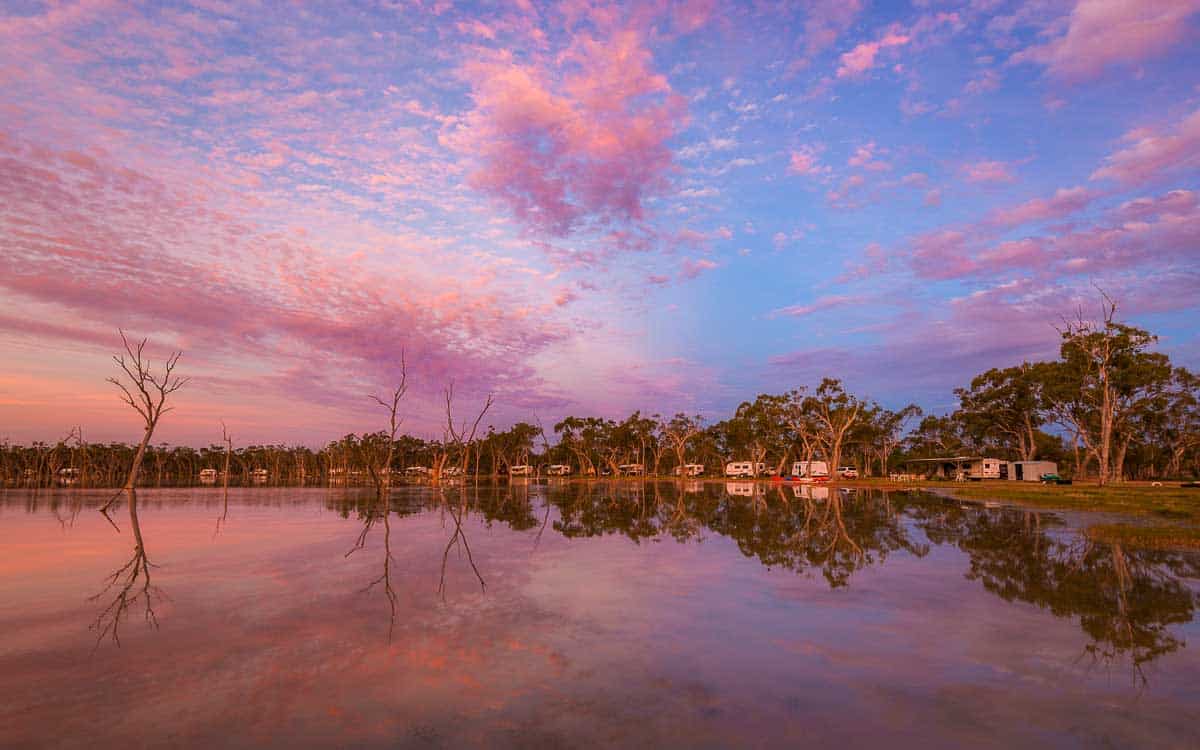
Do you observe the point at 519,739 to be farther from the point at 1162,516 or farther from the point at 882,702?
the point at 1162,516

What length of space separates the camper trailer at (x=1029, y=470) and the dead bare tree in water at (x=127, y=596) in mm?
92060

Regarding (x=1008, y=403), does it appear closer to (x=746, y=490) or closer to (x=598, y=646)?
(x=746, y=490)

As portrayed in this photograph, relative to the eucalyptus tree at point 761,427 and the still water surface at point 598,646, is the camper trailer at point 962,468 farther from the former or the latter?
the still water surface at point 598,646

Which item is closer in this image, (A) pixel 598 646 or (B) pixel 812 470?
(A) pixel 598 646

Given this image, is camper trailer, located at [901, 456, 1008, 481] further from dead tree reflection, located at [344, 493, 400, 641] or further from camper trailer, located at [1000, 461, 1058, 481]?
dead tree reflection, located at [344, 493, 400, 641]

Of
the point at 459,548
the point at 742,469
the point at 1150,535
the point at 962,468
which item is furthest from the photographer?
the point at 742,469

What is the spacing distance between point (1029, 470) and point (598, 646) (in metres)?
90.1

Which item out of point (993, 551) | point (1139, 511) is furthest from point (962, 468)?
point (993, 551)

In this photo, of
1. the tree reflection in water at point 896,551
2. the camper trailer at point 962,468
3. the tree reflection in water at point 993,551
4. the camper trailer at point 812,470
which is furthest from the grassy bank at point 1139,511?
the camper trailer at point 812,470

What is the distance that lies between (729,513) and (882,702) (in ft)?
96.2

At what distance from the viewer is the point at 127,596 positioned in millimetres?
13688

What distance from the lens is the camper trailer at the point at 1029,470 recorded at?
80.2 meters

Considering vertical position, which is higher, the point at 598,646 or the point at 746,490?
the point at 598,646

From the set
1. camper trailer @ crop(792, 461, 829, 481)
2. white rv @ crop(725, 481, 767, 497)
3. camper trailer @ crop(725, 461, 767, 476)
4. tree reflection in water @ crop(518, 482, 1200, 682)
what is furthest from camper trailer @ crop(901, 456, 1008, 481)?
tree reflection in water @ crop(518, 482, 1200, 682)
